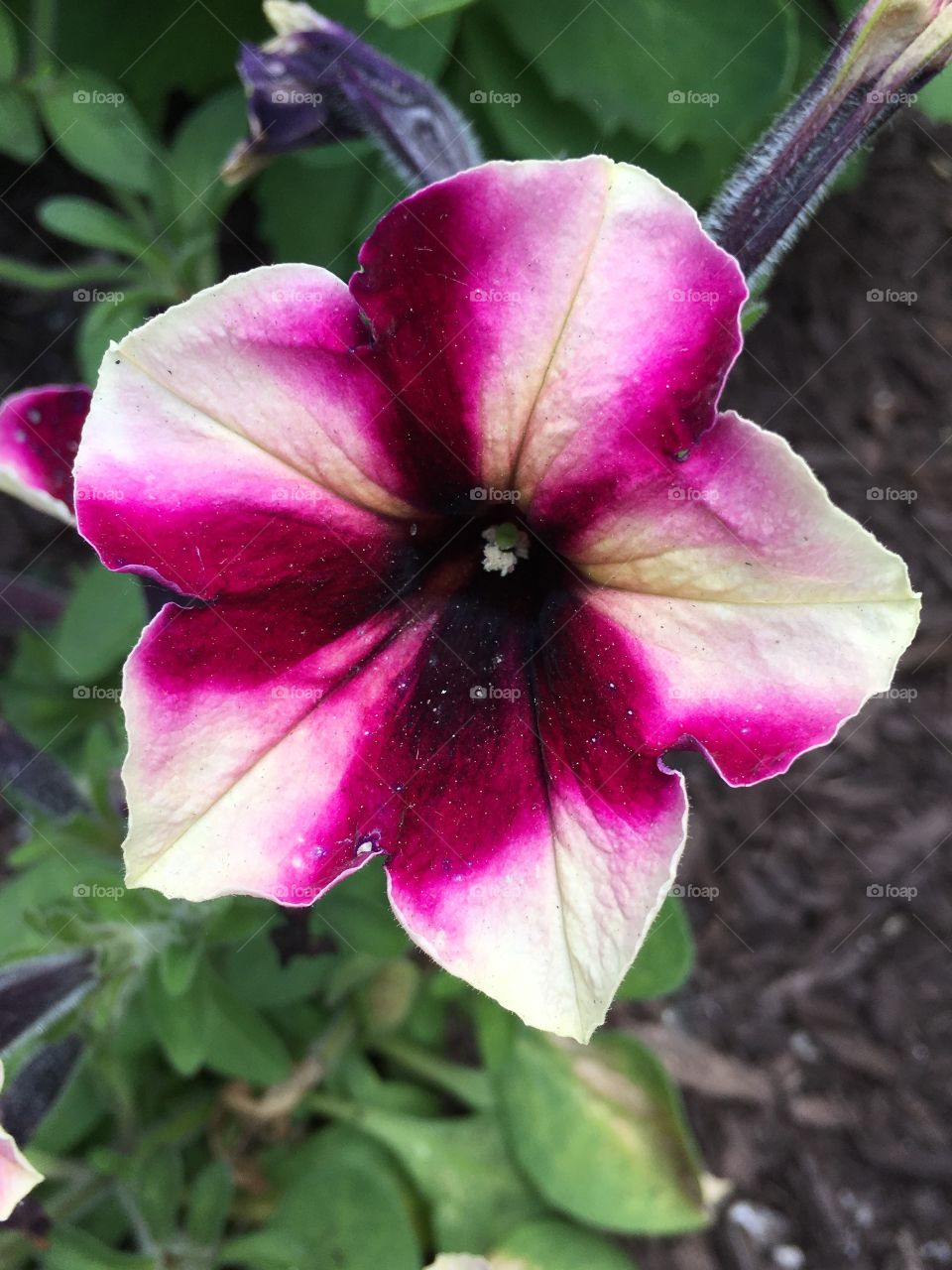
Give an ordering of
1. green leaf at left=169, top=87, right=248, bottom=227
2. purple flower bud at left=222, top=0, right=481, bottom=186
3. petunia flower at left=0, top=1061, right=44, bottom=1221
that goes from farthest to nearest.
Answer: green leaf at left=169, top=87, right=248, bottom=227 → purple flower bud at left=222, top=0, right=481, bottom=186 → petunia flower at left=0, top=1061, right=44, bottom=1221

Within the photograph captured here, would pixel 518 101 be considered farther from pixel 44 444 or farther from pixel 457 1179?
pixel 457 1179

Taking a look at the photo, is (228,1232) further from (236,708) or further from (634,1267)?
(236,708)

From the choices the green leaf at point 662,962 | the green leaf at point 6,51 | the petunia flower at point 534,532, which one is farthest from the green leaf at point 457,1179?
the green leaf at point 6,51

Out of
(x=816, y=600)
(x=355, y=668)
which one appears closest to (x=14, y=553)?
(x=355, y=668)

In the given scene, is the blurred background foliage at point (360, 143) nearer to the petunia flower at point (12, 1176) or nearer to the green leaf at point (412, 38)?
the green leaf at point (412, 38)

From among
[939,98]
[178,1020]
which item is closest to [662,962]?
[178,1020]

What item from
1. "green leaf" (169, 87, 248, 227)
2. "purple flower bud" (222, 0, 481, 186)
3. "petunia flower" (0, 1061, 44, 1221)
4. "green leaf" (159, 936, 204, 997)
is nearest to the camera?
"petunia flower" (0, 1061, 44, 1221)

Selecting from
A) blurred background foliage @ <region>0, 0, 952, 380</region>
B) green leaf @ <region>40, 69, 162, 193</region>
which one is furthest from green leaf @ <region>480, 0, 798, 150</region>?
green leaf @ <region>40, 69, 162, 193</region>

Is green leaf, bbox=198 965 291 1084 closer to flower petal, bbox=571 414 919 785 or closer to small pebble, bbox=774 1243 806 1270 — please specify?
flower petal, bbox=571 414 919 785
